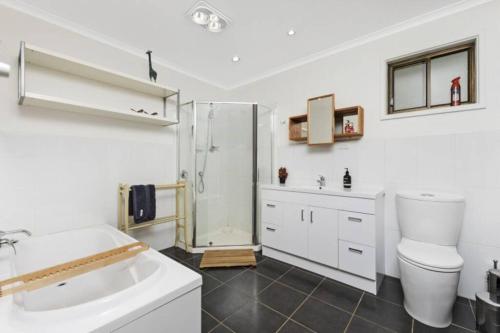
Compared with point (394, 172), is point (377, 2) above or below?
above

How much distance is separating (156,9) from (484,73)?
264cm

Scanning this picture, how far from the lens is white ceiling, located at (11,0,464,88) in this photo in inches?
67.1

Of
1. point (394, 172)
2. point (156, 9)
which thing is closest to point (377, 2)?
point (394, 172)

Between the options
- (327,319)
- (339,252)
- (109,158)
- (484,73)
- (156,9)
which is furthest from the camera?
(109,158)

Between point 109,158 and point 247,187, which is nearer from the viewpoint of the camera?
point 109,158

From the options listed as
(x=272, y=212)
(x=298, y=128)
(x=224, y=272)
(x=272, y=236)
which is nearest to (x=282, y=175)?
(x=272, y=212)

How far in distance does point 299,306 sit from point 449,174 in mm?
1616

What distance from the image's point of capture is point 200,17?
5.90 ft

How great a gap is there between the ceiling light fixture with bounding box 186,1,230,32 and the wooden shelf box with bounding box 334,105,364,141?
4.61ft

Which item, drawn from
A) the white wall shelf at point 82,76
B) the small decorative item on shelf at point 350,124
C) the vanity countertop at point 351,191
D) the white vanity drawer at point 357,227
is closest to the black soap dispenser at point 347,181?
the vanity countertop at point 351,191

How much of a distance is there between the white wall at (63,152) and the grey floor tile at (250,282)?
1.18 metres

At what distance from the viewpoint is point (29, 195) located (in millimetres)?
1725

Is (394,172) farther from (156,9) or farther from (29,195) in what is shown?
(29,195)

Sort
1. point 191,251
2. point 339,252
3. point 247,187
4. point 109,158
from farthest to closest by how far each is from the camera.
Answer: point 247,187, point 191,251, point 109,158, point 339,252
